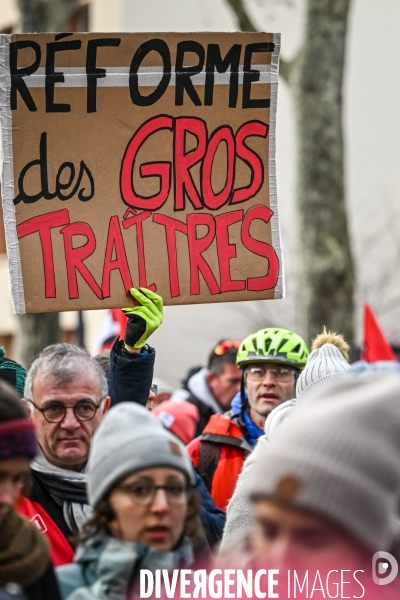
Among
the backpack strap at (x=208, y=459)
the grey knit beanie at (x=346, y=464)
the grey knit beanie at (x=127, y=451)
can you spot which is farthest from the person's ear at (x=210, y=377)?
the grey knit beanie at (x=346, y=464)

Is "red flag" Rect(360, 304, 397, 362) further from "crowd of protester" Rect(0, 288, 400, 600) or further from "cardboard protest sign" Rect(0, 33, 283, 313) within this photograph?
"crowd of protester" Rect(0, 288, 400, 600)

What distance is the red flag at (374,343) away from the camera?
780 centimetres

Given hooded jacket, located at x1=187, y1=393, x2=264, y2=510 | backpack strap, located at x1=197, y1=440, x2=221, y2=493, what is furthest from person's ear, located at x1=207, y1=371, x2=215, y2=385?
backpack strap, located at x1=197, y1=440, x2=221, y2=493

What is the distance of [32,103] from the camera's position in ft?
14.0

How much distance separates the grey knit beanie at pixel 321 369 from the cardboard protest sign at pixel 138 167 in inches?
13.1

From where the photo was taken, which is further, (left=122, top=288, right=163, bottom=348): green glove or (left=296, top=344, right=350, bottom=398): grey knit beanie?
(left=296, top=344, right=350, bottom=398): grey knit beanie

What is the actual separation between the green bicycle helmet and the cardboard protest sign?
0.91m

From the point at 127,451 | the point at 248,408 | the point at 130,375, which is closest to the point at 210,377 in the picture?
the point at 248,408

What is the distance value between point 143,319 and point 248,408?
151cm

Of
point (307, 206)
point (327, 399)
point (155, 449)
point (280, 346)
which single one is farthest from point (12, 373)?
point (307, 206)

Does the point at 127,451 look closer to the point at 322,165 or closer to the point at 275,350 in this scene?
the point at 275,350

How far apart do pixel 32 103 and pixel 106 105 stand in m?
0.29

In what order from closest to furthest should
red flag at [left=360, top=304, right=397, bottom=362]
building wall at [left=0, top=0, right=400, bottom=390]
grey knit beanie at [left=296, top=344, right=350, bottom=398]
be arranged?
1. grey knit beanie at [left=296, top=344, right=350, bottom=398]
2. red flag at [left=360, top=304, right=397, bottom=362]
3. building wall at [left=0, top=0, right=400, bottom=390]

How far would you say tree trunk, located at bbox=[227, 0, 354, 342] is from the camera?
1213cm
